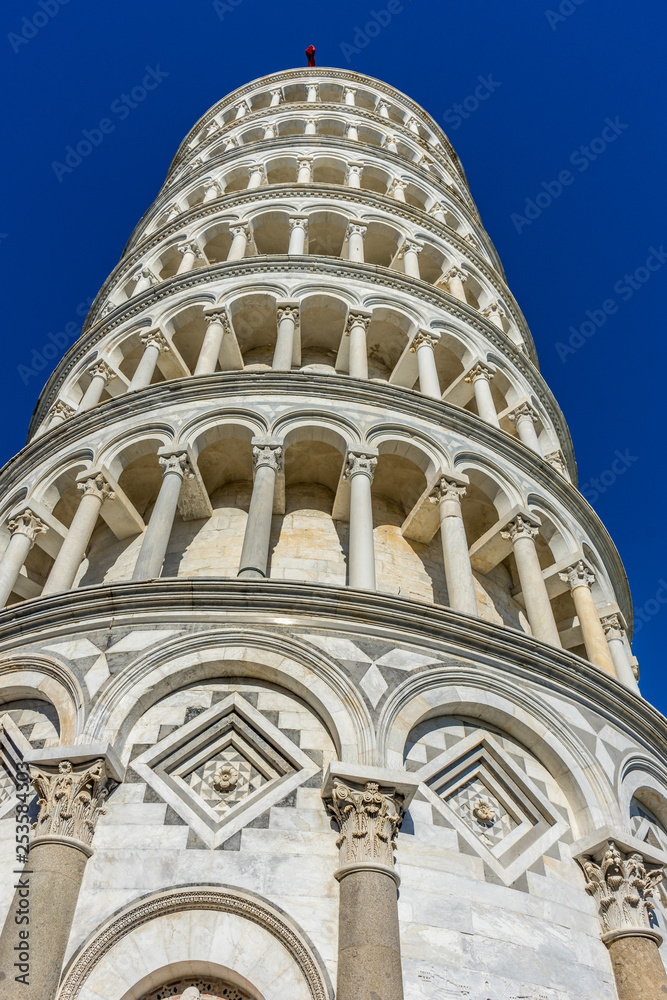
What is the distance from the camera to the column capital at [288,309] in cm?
1590

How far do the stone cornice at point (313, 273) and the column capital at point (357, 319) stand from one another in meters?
1.17

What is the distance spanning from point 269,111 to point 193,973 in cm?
2657

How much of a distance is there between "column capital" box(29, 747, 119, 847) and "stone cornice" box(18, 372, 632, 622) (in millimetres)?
6632

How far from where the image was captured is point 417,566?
12.8 m

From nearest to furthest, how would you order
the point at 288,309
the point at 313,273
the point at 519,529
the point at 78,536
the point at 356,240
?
the point at 78,536 < the point at 519,529 < the point at 288,309 < the point at 313,273 < the point at 356,240

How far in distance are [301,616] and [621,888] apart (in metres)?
4.24

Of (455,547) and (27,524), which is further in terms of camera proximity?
(27,524)

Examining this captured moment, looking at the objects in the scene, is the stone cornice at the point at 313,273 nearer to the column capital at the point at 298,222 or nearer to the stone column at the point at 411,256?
the stone column at the point at 411,256

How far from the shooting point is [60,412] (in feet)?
55.0

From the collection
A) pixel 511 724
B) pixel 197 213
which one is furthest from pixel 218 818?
pixel 197 213

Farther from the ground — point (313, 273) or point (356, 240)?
point (356, 240)

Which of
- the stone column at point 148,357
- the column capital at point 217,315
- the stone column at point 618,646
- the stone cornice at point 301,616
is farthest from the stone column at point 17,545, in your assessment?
the stone column at point 618,646

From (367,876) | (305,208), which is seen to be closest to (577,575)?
(367,876)

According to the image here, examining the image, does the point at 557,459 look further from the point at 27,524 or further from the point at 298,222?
the point at 27,524
